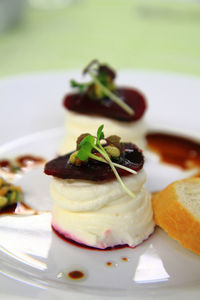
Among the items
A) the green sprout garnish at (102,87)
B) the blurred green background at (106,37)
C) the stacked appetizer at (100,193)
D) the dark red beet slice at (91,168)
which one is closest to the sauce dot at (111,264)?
the stacked appetizer at (100,193)

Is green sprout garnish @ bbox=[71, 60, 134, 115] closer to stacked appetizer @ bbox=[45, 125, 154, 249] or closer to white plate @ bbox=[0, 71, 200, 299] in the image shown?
white plate @ bbox=[0, 71, 200, 299]

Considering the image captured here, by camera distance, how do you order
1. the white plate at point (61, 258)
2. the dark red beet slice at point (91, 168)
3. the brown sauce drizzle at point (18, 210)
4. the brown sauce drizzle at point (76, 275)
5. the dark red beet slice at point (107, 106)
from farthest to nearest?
the dark red beet slice at point (107, 106), the brown sauce drizzle at point (18, 210), the dark red beet slice at point (91, 168), the brown sauce drizzle at point (76, 275), the white plate at point (61, 258)

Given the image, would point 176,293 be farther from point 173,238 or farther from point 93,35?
point 93,35

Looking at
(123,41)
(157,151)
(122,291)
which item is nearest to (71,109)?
(157,151)

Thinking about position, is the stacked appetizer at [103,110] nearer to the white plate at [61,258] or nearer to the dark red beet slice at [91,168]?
the white plate at [61,258]

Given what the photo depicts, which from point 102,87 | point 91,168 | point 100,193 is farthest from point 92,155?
point 102,87

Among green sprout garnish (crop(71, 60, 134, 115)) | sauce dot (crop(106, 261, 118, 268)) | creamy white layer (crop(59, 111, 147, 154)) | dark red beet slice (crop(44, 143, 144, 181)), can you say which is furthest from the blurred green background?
sauce dot (crop(106, 261, 118, 268))
